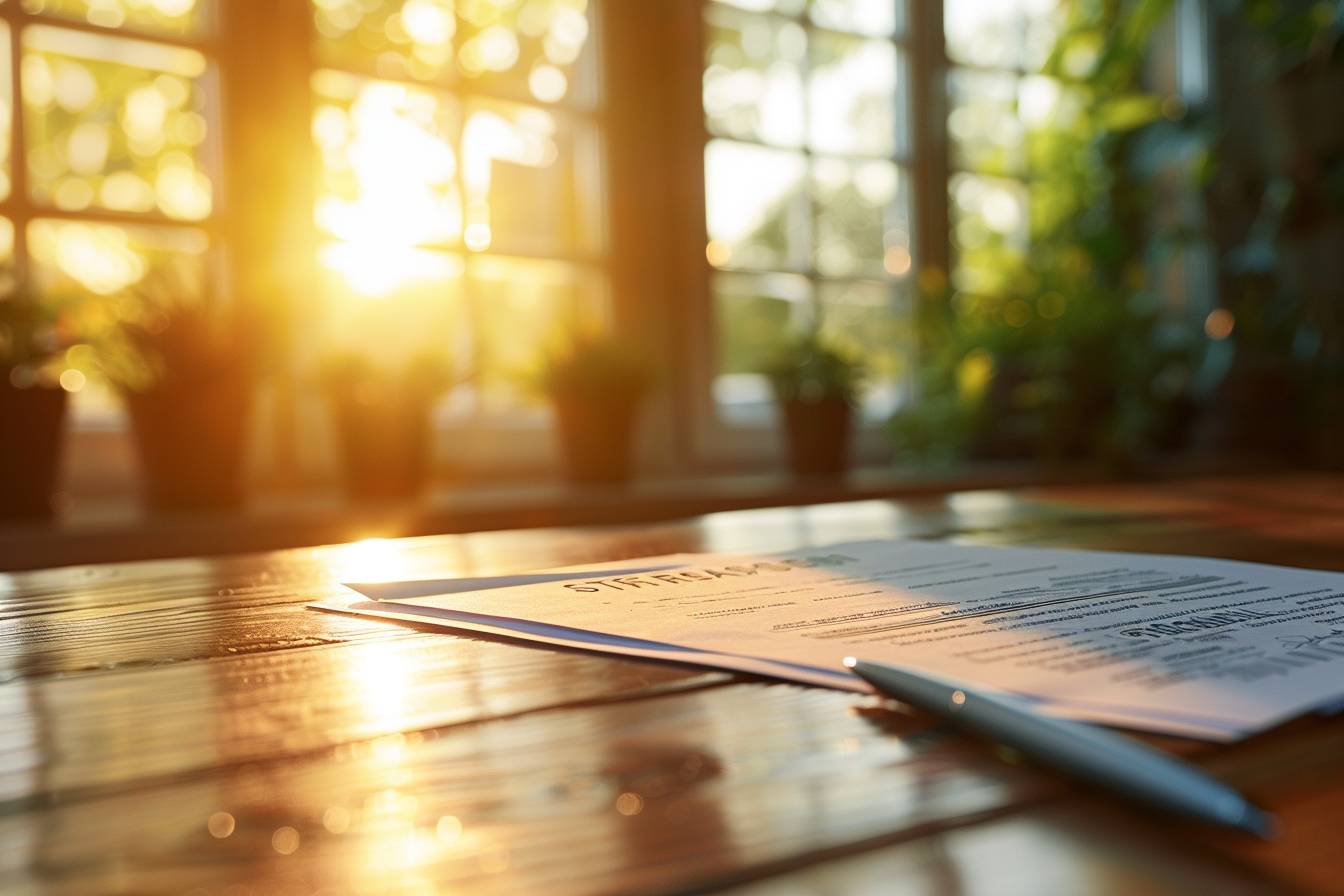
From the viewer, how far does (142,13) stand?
191 centimetres

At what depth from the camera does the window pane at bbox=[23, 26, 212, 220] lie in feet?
5.79

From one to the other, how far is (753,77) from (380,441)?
4.51ft

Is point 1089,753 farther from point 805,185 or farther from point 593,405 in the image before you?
point 805,185

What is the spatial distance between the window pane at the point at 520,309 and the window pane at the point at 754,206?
320 millimetres

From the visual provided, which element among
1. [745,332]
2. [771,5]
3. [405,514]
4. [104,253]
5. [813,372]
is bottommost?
[405,514]

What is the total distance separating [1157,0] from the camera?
2721 mm

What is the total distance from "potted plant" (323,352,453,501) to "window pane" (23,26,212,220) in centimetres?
41

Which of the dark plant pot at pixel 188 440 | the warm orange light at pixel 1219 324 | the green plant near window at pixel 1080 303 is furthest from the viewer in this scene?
the warm orange light at pixel 1219 324

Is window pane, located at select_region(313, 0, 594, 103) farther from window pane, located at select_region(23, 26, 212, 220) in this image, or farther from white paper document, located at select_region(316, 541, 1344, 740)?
white paper document, located at select_region(316, 541, 1344, 740)

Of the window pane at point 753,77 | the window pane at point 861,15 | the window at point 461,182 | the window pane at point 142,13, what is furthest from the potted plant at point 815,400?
the window pane at point 142,13

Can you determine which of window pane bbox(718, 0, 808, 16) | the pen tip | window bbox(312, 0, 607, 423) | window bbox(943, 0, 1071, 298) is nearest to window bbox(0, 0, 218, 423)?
window bbox(312, 0, 607, 423)

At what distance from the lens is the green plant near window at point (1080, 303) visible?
2.46m

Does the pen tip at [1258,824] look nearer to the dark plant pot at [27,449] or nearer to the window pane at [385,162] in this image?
the dark plant pot at [27,449]

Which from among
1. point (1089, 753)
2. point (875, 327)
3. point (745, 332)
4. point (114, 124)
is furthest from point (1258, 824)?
point (875, 327)
